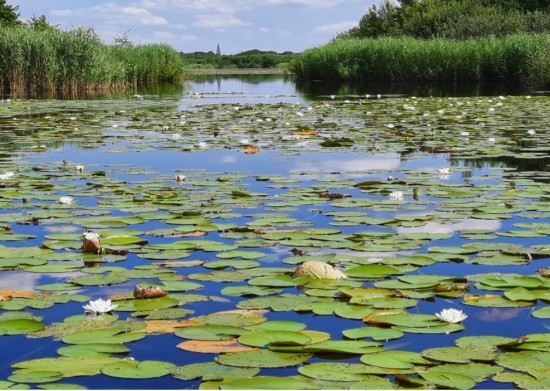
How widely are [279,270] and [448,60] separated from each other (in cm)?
2143

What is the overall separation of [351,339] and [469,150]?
4.61m

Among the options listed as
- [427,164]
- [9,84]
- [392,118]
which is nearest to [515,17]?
[9,84]

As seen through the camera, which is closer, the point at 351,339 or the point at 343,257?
the point at 351,339

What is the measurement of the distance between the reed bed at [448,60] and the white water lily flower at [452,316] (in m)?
18.4

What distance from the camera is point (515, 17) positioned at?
31.5 m

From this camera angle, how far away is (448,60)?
23.0 metres

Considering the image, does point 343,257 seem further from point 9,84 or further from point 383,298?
point 9,84

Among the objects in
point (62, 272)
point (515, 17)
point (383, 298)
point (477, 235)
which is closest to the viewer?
point (383, 298)

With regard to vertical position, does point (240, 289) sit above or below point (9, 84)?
below

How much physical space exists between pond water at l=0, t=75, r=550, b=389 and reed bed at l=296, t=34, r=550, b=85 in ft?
52.2

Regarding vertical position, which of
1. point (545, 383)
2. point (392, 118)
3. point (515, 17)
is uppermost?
point (515, 17)

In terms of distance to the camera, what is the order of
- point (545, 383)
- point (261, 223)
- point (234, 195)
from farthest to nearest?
1. point (234, 195)
2. point (261, 223)
3. point (545, 383)

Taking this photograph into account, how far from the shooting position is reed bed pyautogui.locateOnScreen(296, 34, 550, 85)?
20.8 m

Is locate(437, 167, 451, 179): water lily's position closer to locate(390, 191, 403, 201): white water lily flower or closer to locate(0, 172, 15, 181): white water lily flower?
locate(390, 191, 403, 201): white water lily flower
